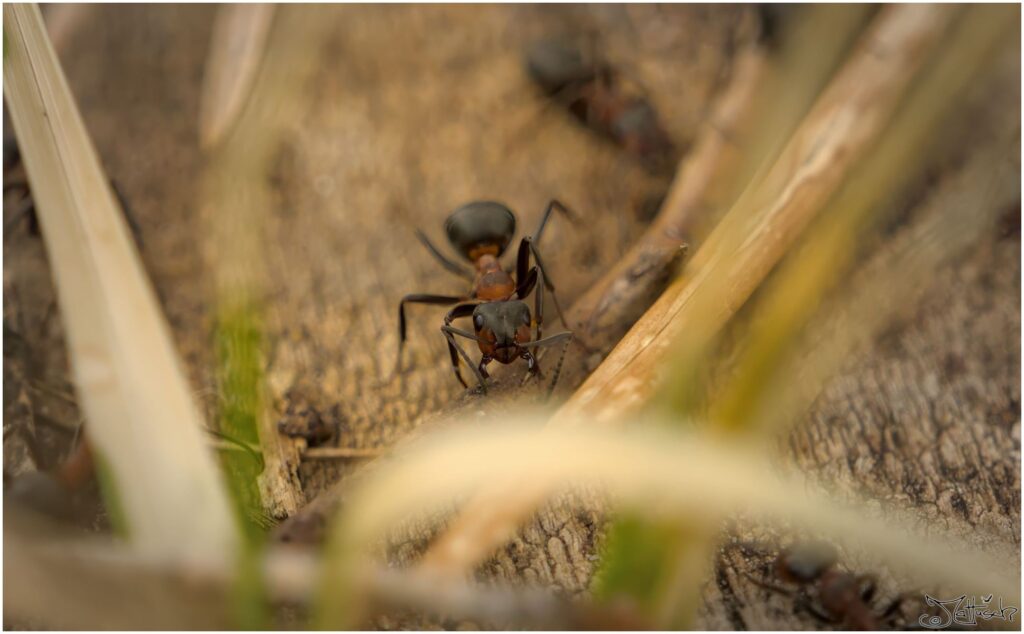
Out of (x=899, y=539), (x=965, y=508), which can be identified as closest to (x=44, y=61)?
(x=899, y=539)

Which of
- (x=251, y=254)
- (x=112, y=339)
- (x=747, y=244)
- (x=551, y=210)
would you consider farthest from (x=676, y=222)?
(x=112, y=339)

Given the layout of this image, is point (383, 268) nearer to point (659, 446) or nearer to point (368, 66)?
point (368, 66)

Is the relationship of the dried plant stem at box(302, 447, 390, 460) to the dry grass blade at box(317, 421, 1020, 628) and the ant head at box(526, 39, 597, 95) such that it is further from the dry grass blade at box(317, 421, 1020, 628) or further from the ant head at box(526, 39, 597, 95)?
the ant head at box(526, 39, 597, 95)

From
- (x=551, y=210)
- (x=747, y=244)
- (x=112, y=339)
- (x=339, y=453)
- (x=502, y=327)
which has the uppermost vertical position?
(x=747, y=244)

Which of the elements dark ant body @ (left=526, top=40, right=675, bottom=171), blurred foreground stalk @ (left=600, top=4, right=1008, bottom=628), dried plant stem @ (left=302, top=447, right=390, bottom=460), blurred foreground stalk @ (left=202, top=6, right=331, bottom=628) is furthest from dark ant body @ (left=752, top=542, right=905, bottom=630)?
dark ant body @ (left=526, top=40, right=675, bottom=171)

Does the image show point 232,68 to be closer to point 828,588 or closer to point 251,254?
point 251,254

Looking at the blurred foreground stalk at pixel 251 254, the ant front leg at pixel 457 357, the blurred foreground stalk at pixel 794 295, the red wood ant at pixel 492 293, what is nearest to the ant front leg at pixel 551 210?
the red wood ant at pixel 492 293
